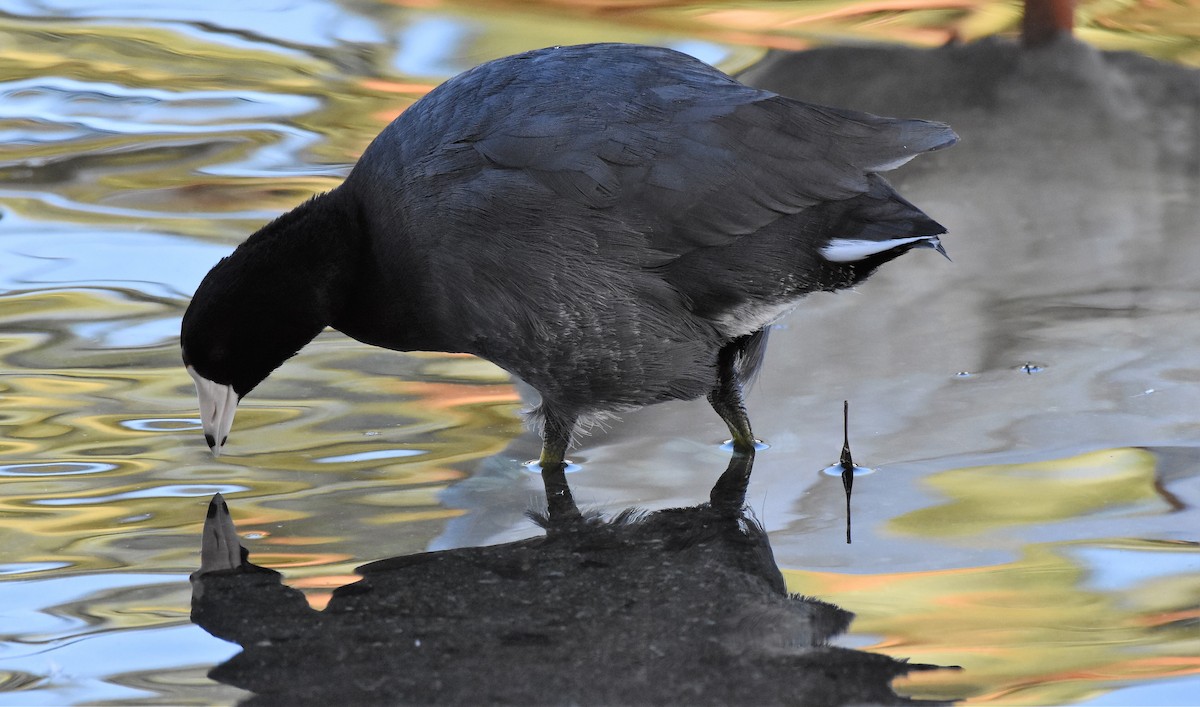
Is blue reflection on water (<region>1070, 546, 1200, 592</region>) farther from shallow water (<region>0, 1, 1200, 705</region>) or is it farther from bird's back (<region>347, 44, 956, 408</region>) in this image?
bird's back (<region>347, 44, 956, 408</region>)

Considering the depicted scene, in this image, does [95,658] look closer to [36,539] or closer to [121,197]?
[36,539]

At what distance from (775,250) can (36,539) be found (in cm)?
179

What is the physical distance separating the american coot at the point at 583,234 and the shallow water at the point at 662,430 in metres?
0.33

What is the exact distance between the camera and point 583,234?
3.35 meters

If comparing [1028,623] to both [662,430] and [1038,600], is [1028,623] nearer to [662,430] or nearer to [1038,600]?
[1038,600]

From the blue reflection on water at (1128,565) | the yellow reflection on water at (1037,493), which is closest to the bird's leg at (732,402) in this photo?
the yellow reflection on water at (1037,493)

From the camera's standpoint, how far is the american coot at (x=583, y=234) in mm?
3342

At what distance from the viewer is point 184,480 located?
3609mm

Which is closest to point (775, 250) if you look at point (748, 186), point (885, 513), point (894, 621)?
point (748, 186)

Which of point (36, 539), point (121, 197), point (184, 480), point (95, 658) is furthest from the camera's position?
point (121, 197)

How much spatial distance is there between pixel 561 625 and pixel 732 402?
3.53 feet

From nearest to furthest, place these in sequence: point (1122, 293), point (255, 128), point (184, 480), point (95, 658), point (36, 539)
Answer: point (95, 658) → point (36, 539) → point (184, 480) → point (1122, 293) → point (255, 128)

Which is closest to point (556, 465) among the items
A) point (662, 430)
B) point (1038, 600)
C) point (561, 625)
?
point (662, 430)

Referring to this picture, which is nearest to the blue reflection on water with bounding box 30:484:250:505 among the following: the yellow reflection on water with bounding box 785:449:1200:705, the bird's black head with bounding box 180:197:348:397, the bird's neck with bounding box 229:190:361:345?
the bird's black head with bounding box 180:197:348:397
